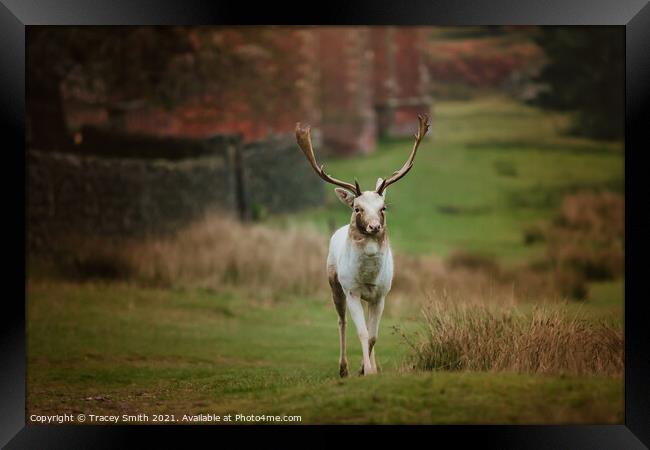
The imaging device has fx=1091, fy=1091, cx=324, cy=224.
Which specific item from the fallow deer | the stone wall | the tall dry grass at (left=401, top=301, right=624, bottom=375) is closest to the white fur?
the fallow deer

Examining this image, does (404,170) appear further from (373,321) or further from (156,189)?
(156,189)

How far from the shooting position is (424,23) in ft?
30.3

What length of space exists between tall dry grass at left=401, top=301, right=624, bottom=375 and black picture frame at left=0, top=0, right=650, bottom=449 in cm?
37

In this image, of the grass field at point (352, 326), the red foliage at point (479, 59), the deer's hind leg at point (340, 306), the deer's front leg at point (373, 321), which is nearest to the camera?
the deer's front leg at point (373, 321)

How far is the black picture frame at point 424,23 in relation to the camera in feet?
29.7

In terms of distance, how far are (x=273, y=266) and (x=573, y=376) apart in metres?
5.05

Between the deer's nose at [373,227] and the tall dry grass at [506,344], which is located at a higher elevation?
the deer's nose at [373,227]

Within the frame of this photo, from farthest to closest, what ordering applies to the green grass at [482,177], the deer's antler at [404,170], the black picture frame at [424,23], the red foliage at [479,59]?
the green grass at [482,177]
the red foliage at [479,59]
the black picture frame at [424,23]
the deer's antler at [404,170]

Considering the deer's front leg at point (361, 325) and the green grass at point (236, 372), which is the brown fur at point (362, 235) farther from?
the green grass at point (236, 372)

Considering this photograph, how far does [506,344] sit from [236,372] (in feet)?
8.59

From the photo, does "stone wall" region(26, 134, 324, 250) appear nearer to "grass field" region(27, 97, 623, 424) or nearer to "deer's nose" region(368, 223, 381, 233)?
"grass field" region(27, 97, 623, 424)

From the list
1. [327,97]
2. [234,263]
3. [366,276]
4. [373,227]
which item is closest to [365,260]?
[366,276]

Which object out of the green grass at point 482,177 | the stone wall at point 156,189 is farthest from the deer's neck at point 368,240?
the stone wall at point 156,189

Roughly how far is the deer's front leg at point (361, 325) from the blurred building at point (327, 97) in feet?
17.7
